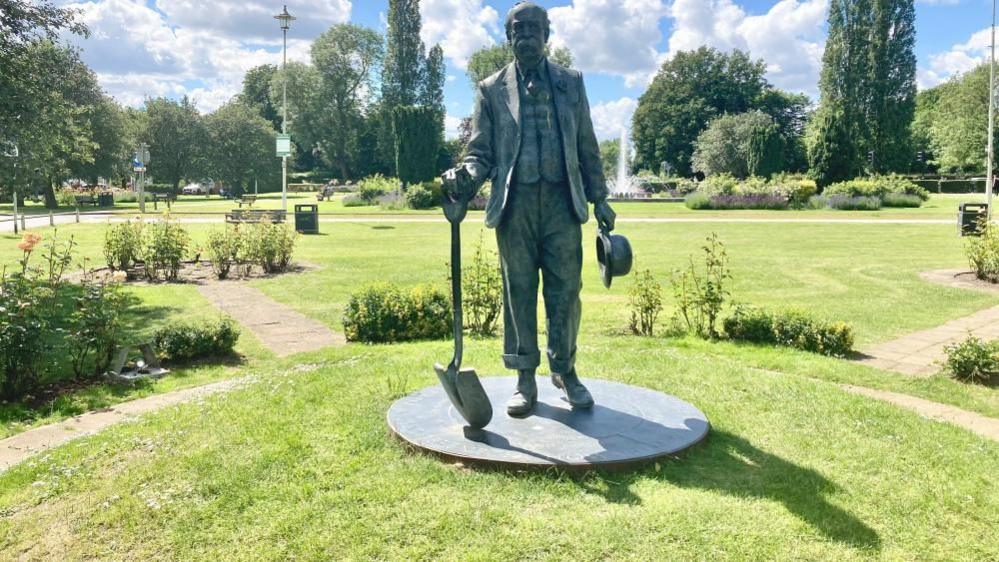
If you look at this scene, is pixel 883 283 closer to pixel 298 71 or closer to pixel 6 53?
pixel 6 53

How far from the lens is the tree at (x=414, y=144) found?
1866 inches

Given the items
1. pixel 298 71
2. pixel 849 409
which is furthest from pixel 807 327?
pixel 298 71

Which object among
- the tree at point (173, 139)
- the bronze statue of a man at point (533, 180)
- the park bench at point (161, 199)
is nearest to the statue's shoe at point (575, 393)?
the bronze statue of a man at point (533, 180)

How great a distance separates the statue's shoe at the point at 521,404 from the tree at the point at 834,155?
143 ft

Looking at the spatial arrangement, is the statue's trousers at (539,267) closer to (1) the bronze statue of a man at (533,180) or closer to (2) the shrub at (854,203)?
(1) the bronze statue of a man at (533,180)

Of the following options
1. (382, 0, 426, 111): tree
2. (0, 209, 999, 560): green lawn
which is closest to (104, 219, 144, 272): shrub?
(0, 209, 999, 560): green lawn

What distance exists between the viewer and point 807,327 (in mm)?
8164

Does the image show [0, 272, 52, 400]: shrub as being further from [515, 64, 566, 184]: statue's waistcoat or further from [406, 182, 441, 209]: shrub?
→ [406, 182, 441, 209]: shrub

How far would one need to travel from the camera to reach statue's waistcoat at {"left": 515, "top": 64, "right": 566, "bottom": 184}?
4668 millimetres

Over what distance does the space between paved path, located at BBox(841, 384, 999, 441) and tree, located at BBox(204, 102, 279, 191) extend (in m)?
59.4

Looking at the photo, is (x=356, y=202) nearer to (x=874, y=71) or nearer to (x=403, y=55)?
(x=403, y=55)

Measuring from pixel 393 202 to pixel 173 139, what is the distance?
2902cm

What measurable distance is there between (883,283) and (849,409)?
8.76 m

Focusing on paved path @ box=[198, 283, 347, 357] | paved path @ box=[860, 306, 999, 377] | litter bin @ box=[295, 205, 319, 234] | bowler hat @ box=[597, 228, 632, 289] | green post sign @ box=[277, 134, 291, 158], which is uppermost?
green post sign @ box=[277, 134, 291, 158]
